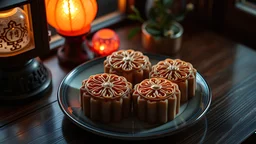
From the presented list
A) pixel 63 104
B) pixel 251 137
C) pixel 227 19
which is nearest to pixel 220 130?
pixel 251 137

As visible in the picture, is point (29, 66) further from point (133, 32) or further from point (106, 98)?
point (133, 32)

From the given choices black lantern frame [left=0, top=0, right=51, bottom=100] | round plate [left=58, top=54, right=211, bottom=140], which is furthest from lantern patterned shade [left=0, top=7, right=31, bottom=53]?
round plate [left=58, top=54, right=211, bottom=140]

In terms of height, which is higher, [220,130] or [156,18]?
[156,18]

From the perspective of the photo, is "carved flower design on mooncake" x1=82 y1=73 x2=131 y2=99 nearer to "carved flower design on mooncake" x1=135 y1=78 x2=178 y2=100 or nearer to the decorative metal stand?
"carved flower design on mooncake" x1=135 y1=78 x2=178 y2=100

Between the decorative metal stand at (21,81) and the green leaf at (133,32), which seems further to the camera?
the green leaf at (133,32)

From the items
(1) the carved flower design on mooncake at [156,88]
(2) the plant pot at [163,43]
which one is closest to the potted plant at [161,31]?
(2) the plant pot at [163,43]

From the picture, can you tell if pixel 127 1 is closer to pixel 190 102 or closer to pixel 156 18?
pixel 156 18

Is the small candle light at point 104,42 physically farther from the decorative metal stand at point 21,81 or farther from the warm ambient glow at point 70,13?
the decorative metal stand at point 21,81
